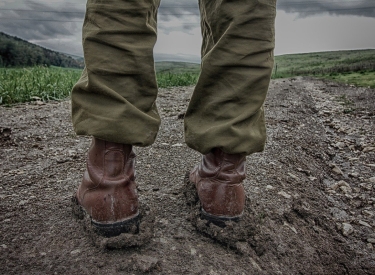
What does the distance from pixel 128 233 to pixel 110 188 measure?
0.52 ft

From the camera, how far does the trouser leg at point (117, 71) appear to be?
3.44 feet

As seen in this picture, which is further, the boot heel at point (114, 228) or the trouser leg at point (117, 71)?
the boot heel at point (114, 228)

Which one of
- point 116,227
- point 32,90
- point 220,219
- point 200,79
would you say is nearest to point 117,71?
point 200,79

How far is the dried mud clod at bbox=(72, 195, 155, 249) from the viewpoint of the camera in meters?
1.12

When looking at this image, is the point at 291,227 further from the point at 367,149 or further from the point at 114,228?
the point at 367,149

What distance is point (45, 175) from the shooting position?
1.82m

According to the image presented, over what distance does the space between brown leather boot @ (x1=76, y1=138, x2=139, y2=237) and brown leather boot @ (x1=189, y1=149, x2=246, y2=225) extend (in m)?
0.26

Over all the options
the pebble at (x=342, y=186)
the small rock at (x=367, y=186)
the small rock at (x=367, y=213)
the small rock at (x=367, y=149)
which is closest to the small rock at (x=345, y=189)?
the pebble at (x=342, y=186)

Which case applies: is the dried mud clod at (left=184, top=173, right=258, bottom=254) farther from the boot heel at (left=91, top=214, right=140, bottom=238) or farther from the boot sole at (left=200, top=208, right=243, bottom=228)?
the boot heel at (left=91, top=214, right=140, bottom=238)

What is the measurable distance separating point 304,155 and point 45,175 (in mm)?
1622

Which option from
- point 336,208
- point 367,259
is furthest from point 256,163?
point 367,259

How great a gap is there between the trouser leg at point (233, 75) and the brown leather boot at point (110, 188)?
256 mm

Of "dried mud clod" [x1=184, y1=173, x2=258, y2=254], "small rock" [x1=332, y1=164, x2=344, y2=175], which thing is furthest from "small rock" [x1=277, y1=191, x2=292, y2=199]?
"small rock" [x1=332, y1=164, x2=344, y2=175]

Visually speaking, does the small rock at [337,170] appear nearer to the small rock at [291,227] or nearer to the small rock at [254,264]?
the small rock at [291,227]
